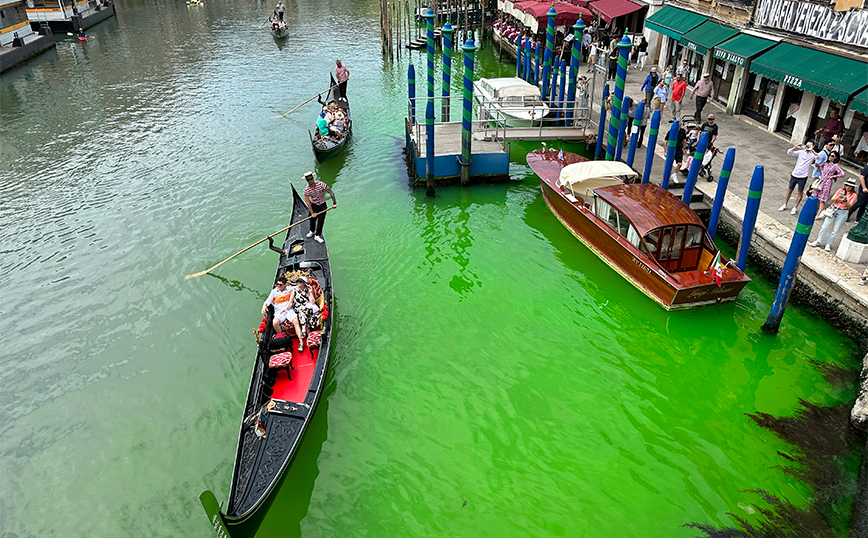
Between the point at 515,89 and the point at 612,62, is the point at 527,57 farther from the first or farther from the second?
the point at 515,89

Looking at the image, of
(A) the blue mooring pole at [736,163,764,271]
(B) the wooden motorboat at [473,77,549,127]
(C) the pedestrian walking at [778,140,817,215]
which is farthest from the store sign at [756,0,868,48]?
(B) the wooden motorboat at [473,77,549,127]

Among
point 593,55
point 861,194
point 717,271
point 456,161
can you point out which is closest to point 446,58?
point 456,161

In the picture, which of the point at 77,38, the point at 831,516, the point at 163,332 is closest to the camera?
the point at 831,516

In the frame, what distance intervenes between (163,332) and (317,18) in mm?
43002

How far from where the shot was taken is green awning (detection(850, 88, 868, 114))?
1240cm

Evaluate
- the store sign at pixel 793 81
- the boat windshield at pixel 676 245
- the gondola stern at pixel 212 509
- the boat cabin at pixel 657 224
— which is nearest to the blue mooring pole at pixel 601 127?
the store sign at pixel 793 81

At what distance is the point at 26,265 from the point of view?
42.9ft

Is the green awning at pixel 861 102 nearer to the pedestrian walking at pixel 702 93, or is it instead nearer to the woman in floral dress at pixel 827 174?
the woman in floral dress at pixel 827 174

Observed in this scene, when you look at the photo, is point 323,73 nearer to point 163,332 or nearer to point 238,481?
point 163,332

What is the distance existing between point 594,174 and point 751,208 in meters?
3.66

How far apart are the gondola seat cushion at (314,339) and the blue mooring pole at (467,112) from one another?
25.4 ft

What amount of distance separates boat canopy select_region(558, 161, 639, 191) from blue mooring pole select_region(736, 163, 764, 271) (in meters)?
2.87

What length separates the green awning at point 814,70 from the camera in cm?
1302

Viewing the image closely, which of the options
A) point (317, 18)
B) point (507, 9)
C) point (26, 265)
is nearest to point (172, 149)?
point (26, 265)
